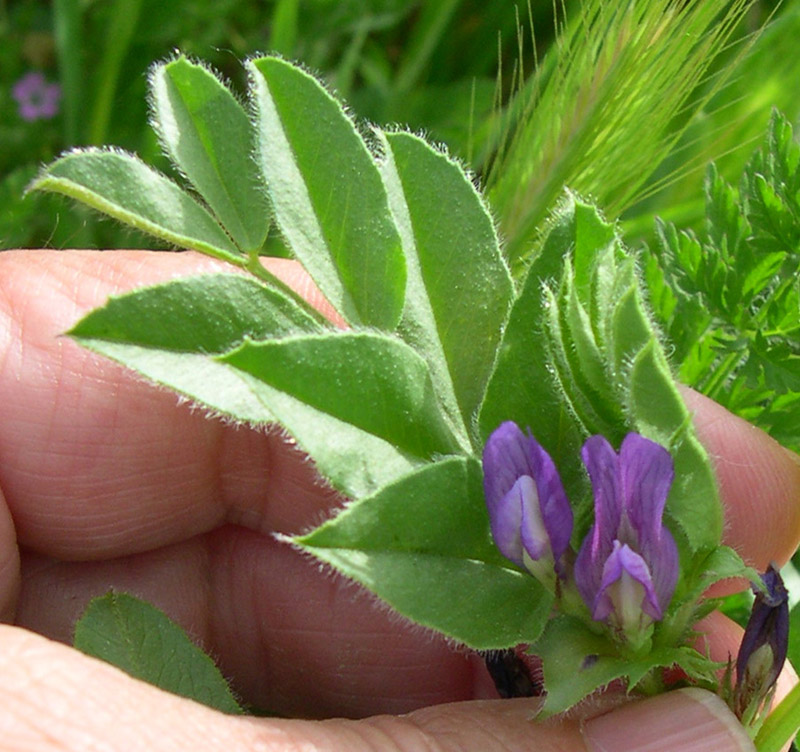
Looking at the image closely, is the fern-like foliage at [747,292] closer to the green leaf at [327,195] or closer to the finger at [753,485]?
the finger at [753,485]

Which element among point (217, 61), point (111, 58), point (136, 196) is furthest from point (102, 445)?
point (217, 61)

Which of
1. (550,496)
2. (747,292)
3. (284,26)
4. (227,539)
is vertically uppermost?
(284,26)

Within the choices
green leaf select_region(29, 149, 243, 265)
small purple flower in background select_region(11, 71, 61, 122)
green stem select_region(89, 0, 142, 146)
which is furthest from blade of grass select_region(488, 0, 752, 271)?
small purple flower in background select_region(11, 71, 61, 122)

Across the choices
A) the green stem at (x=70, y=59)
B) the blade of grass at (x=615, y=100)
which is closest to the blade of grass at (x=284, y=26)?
the green stem at (x=70, y=59)

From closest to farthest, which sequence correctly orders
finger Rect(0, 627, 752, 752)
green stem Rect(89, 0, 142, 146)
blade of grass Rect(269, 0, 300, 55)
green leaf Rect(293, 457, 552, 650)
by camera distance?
green leaf Rect(293, 457, 552, 650), finger Rect(0, 627, 752, 752), blade of grass Rect(269, 0, 300, 55), green stem Rect(89, 0, 142, 146)

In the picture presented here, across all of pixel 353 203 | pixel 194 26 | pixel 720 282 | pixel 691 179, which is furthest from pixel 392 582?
pixel 194 26

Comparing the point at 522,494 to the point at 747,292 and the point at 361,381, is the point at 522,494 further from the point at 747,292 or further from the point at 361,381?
the point at 747,292

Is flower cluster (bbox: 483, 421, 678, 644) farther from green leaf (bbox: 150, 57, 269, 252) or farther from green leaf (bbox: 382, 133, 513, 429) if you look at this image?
green leaf (bbox: 150, 57, 269, 252)
